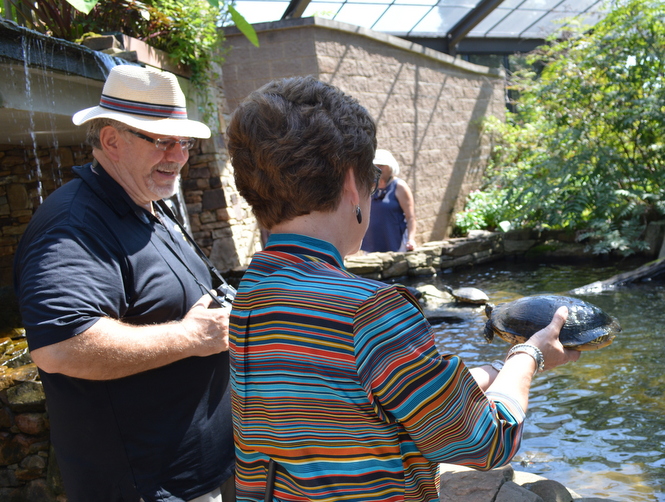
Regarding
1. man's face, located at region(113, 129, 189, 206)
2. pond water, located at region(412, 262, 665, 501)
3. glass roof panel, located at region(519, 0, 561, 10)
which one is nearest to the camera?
man's face, located at region(113, 129, 189, 206)

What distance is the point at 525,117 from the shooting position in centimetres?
1407

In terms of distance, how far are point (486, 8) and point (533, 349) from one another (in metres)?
13.9

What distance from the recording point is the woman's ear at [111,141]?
2.04m

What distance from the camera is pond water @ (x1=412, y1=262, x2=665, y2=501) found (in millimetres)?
3207

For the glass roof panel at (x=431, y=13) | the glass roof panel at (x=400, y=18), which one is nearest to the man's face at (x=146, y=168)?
the glass roof panel at (x=431, y=13)

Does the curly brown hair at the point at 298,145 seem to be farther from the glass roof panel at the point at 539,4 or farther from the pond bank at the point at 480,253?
the glass roof panel at the point at 539,4

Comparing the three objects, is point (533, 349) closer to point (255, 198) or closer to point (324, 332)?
point (324, 332)

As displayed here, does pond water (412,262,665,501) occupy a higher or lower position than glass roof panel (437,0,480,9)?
lower

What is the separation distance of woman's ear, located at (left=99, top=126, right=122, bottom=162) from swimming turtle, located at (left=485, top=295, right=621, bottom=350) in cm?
157

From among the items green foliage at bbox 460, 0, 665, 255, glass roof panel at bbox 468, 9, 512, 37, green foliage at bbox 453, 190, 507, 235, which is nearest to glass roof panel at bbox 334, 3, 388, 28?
glass roof panel at bbox 468, 9, 512, 37

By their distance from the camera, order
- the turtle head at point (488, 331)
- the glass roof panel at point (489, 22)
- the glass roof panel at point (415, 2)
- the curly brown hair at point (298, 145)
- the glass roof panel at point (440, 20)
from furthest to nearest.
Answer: the glass roof panel at point (489, 22) < the glass roof panel at point (440, 20) < the glass roof panel at point (415, 2) < the turtle head at point (488, 331) < the curly brown hair at point (298, 145)

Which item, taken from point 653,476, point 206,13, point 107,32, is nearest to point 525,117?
point 206,13

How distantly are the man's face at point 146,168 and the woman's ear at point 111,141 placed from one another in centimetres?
2

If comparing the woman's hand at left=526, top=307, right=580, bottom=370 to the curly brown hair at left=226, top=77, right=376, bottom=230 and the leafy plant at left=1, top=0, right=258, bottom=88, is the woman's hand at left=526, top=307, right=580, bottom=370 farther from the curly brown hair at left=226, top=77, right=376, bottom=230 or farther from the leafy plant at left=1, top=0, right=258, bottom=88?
the leafy plant at left=1, top=0, right=258, bottom=88
